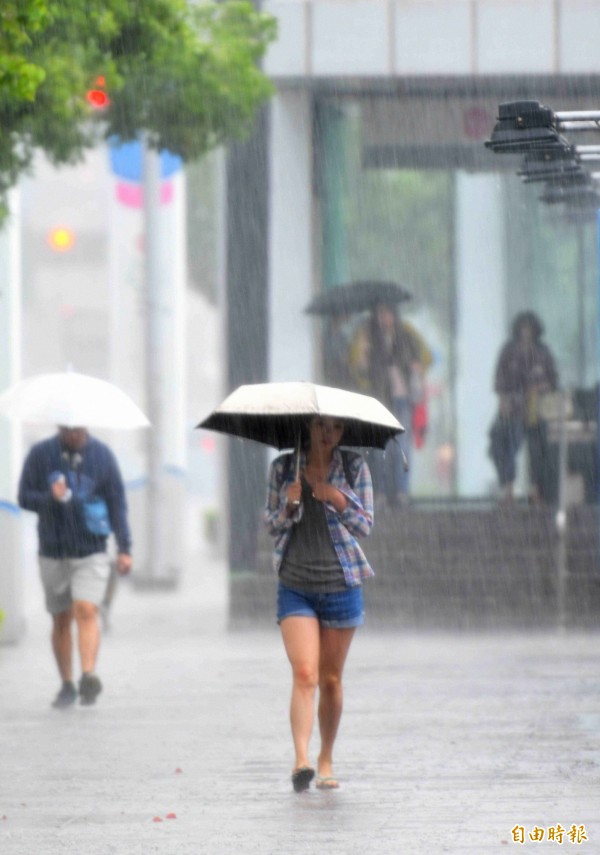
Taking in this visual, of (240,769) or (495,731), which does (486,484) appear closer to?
(495,731)

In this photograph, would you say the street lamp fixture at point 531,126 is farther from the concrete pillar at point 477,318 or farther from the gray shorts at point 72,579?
the concrete pillar at point 477,318

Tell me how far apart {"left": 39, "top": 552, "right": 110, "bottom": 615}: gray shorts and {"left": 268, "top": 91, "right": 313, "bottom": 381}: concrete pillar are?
6.77m

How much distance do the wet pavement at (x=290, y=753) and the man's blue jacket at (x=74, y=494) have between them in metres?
0.98

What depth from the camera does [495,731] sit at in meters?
10.0

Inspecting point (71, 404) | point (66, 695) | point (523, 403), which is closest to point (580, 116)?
point (71, 404)

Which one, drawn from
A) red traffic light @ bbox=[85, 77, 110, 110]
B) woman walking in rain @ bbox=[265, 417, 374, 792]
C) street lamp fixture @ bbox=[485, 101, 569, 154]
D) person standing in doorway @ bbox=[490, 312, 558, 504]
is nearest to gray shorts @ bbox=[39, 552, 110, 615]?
woman walking in rain @ bbox=[265, 417, 374, 792]

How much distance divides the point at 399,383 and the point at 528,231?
4008mm

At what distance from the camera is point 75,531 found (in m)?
11.3

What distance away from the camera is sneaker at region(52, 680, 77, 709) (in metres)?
11.3

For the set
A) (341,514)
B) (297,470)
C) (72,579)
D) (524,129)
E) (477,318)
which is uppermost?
(524,129)

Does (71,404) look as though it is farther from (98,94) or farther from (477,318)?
(477,318)

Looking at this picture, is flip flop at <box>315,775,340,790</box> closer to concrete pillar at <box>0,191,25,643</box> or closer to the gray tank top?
the gray tank top

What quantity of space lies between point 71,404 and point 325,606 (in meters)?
3.13

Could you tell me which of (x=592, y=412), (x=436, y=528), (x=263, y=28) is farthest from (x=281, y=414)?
(x=592, y=412)
